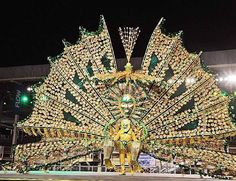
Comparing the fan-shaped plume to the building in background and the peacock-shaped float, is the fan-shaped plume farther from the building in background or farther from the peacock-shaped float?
the building in background

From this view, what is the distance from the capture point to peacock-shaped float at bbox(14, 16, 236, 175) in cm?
754

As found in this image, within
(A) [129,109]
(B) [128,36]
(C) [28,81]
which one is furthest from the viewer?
(C) [28,81]

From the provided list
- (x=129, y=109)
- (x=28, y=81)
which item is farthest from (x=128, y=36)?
(x=28, y=81)

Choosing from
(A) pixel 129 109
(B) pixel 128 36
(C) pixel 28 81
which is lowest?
(A) pixel 129 109

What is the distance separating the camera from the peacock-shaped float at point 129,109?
7.54m

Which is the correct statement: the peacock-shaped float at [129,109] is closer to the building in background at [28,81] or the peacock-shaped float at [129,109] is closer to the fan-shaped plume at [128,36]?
the fan-shaped plume at [128,36]

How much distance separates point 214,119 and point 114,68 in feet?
8.95

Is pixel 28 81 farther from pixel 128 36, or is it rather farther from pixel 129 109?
pixel 129 109

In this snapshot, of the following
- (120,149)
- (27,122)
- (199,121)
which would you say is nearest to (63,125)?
(27,122)

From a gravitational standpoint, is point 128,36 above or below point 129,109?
above

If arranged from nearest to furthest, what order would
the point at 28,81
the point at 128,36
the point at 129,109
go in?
1. the point at 129,109
2. the point at 128,36
3. the point at 28,81

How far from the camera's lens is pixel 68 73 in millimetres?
8719

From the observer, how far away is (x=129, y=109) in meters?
7.41

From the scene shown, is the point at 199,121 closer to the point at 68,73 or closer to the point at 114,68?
the point at 114,68
